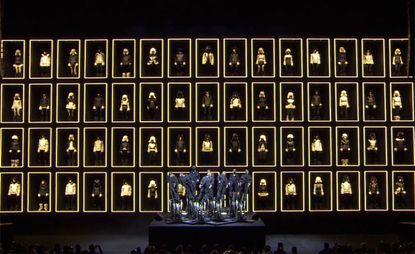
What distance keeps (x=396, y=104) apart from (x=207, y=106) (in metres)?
5.01

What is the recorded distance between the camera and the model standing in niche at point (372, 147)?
1454cm

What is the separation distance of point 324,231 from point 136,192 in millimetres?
5097

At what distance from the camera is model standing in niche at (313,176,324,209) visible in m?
14.4

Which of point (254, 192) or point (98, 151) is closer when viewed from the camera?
point (98, 151)

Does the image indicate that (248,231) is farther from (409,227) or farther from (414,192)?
(414,192)

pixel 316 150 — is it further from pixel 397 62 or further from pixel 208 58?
pixel 208 58

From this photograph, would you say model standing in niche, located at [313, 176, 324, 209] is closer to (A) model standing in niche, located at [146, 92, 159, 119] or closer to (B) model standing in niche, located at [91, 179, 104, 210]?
(A) model standing in niche, located at [146, 92, 159, 119]

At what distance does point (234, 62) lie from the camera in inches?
575

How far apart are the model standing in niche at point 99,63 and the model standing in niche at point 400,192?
842cm

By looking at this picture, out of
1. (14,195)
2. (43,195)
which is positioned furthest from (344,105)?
(14,195)

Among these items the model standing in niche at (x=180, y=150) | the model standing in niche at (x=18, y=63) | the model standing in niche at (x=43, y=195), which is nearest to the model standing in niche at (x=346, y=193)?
the model standing in niche at (x=180, y=150)

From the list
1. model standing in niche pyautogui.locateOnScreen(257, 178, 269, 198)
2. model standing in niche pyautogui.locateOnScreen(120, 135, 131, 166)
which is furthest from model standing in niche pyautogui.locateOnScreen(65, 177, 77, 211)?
model standing in niche pyautogui.locateOnScreen(257, 178, 269, 198)

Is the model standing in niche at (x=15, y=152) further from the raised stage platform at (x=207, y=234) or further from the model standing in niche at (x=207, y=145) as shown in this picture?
the raised stage platform at (x=207, y=234)
